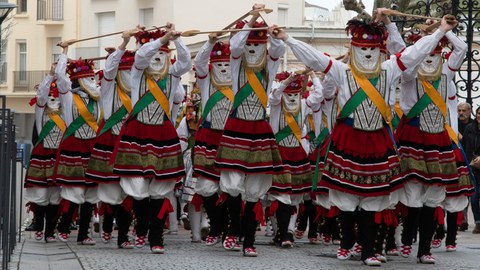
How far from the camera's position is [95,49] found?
173 feet

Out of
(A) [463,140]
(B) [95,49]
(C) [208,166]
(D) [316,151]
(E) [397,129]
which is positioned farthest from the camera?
(B) [95,49]

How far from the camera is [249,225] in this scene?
14266mm

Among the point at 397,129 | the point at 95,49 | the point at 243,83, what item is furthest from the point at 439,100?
the point at 95,49

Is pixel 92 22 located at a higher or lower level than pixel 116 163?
higher

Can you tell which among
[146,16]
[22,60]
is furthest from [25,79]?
[146,16]

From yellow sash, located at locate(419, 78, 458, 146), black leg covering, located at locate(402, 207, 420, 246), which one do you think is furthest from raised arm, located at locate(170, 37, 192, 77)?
black leg covering, located at locate(402, 207, 420, 246)

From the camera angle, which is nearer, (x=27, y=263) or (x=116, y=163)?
(x=27, y=263)

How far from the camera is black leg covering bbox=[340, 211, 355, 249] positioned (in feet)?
44.3

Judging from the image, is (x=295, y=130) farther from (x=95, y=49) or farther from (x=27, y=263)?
(x=95, y=49)

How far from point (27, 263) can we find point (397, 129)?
3782 mm

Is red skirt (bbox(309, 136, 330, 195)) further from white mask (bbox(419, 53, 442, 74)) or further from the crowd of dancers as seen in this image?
white mask (bbox(419, 53, 442, 74))

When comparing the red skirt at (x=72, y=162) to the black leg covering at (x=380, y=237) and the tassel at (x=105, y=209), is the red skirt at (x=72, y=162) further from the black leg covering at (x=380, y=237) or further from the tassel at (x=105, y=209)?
the black leg covering at (x=380, y=237)

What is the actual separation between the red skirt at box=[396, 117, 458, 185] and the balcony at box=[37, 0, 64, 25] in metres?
44.0

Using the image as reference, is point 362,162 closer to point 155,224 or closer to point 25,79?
point 155,224
